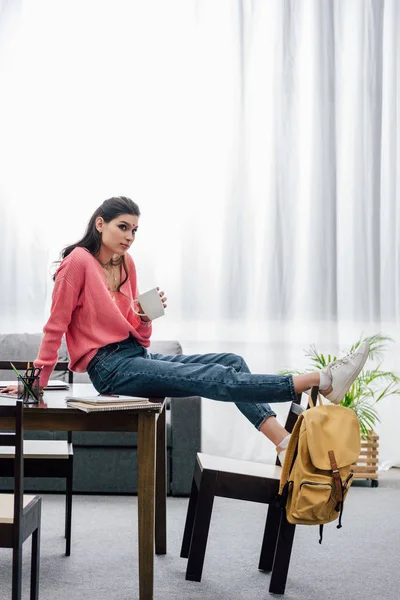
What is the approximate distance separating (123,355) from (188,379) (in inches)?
10.7

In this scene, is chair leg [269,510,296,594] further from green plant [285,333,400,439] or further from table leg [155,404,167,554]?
green plant [285,333,400,439]

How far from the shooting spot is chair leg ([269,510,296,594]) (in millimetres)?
2197

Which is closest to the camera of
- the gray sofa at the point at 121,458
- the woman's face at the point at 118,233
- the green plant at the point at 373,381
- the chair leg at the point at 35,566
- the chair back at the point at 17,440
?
the chair back at the point at 17,440

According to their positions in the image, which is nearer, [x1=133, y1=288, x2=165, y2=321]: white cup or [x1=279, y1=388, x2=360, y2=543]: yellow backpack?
[x1=279, y1=388, x2=360, y2=543]: yellow backpack

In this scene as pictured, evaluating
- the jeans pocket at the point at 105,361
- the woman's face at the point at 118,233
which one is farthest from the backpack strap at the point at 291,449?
the woman's face at the point at 118,233

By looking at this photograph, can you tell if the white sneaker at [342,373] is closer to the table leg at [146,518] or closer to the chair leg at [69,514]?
the table leg at [146,518]

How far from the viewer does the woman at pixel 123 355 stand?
2342 mm

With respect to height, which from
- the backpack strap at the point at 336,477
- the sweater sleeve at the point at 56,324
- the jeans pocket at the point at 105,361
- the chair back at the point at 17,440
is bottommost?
the backpack strap at the point at 336,477

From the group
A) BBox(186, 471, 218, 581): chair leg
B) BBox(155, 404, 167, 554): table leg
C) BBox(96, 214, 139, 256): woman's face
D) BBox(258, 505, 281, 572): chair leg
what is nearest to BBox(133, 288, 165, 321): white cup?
BBox(96, 214, 139, 256): woman's face

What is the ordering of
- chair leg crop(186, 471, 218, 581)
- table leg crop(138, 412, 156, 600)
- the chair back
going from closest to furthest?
the chair back, table leg crop(138, 412, 156, 600), chair leg crop(186, 471, 218, 581)

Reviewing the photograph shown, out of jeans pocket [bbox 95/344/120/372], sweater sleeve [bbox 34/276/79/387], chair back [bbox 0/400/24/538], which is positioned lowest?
chair back [bbox 0/400/24/538]

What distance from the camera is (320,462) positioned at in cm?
206

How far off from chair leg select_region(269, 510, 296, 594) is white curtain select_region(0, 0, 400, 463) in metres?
2.25

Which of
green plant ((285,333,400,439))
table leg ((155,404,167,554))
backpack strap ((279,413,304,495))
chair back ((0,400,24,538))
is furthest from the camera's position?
green plant ((285,333,400,439))
